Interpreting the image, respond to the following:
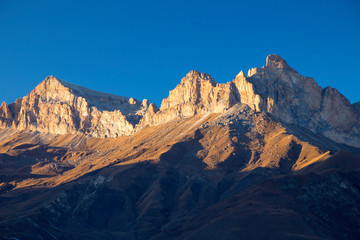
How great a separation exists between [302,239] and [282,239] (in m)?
8.03

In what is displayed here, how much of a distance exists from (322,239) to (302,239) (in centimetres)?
928

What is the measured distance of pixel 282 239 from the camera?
200 m

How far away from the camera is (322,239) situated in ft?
654

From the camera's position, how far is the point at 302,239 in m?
196

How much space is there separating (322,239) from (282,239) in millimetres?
15936
